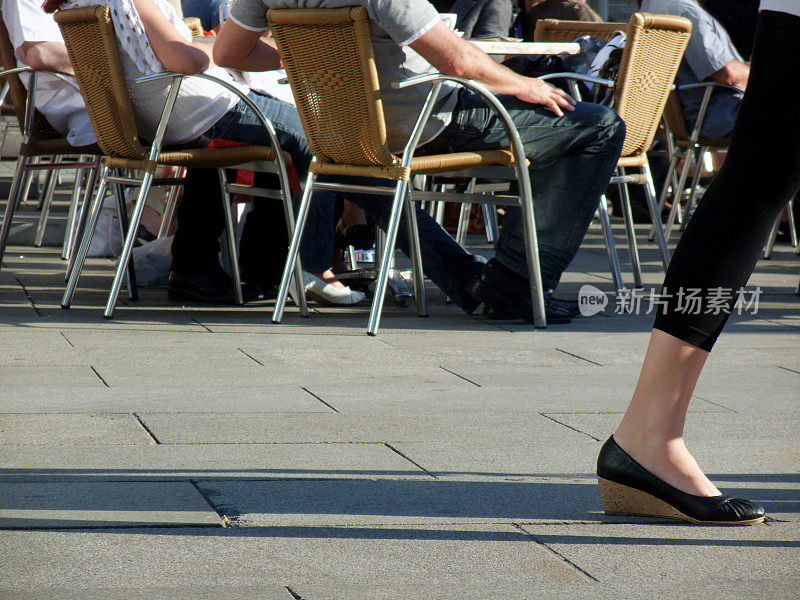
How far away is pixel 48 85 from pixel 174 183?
0.76 metres

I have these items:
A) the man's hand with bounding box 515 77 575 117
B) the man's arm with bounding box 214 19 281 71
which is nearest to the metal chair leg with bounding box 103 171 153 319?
the man's arm with bounding box 214 19 281 71

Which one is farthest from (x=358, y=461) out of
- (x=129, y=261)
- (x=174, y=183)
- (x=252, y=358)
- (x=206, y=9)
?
(x=206, y=9)

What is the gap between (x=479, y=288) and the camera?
14.3ft

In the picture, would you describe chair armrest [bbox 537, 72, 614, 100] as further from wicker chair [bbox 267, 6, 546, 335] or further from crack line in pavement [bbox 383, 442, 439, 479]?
crack line in pavement [bbox 383, 442, 439, 479]

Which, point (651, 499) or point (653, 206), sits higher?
point (651, 499)

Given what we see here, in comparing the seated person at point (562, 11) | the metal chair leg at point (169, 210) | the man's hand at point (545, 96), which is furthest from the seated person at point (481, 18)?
the man's hand at point (545, 96)

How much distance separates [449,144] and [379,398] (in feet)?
5.20

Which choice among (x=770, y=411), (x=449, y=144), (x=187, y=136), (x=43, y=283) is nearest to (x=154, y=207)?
(x=43, y=283)

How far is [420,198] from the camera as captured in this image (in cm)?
429

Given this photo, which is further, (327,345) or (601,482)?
(327,345)

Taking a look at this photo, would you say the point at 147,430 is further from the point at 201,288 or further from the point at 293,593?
the point at 201,288

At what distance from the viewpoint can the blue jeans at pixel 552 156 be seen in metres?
4.26

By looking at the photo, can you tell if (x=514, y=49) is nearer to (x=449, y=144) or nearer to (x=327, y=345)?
(x=449, y=144)

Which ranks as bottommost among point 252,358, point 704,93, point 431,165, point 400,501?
point 252,358
